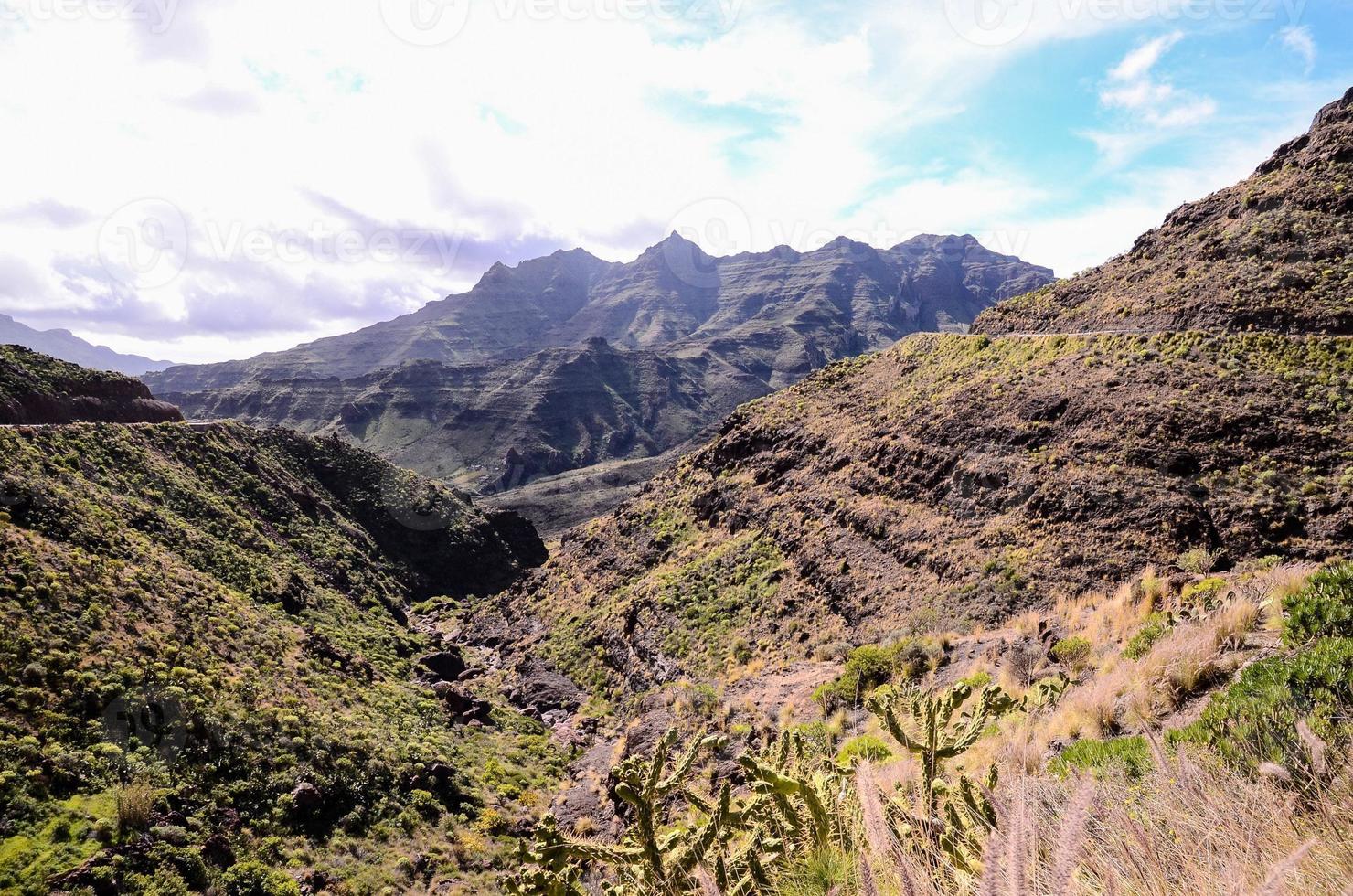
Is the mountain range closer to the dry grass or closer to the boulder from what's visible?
the dry grass

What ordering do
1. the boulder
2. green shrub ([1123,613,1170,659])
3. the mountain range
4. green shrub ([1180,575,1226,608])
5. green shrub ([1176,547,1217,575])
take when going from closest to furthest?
the mountain range
green shrub ([1123,613,1170,659])
green shrub ([1180,575,1226,608])
green shrub ([1176,547,1217,575])
the boulder

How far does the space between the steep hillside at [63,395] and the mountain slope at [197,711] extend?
134 inches

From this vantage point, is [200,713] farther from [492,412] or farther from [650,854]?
[492,412]

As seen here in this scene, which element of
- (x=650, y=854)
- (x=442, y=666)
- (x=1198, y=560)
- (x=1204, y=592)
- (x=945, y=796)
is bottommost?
(x=442, y=666)

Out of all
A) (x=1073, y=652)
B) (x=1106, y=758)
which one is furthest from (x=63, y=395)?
(x=1106, y=758)

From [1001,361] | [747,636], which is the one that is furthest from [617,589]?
[1001,361]

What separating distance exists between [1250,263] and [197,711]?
46529 millimetres

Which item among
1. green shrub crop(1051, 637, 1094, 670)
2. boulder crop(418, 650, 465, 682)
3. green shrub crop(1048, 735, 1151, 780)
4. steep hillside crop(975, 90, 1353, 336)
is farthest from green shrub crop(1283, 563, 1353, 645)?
boulder crop(418, 650, 465, 682)

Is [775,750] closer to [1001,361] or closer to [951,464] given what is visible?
[951,464]

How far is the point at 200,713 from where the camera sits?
2111 centimetres

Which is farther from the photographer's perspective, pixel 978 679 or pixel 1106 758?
pixel 978 679

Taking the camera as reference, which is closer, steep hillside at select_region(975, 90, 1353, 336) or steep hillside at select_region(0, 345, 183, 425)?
steep hillside at select_region(975, 90, 1353, 336)

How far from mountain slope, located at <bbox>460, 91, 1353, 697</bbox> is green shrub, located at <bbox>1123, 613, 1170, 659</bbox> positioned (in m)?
8.62

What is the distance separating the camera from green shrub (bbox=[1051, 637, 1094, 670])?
34.2 feet
